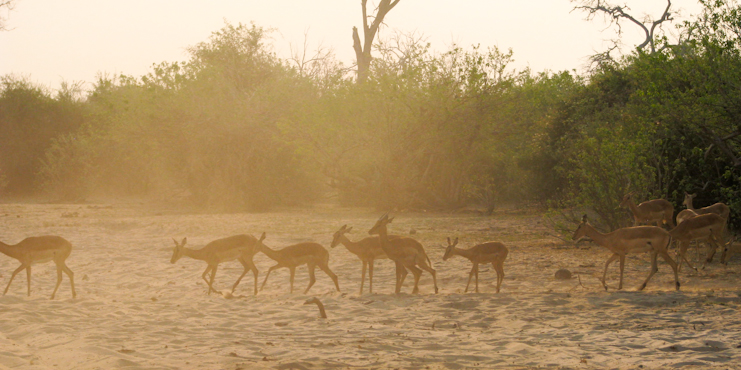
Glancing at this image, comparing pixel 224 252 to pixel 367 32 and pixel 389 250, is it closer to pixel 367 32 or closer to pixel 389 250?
pixel 389 250

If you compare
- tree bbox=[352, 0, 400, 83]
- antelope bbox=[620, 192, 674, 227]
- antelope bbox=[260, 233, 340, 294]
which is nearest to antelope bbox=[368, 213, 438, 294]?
antelope bbox=[260, 233, 340, 294]

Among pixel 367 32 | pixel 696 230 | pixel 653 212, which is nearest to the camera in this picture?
pixel 696 230

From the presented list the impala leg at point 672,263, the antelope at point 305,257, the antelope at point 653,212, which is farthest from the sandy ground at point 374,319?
the antelope at point 653,212

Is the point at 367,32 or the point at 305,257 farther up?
the point at 367,32

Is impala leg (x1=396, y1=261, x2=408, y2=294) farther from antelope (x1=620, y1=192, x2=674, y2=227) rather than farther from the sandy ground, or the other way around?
antelope (x1=620, y1=192, x2=674, y2=227)

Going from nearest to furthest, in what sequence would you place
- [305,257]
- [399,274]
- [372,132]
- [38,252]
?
[38,252]
[399,274]
[305,257]
[372,132]

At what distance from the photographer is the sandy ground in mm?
5742

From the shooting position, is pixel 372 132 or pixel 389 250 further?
pixel 372 132

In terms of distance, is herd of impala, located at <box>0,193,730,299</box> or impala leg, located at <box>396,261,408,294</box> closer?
herd of impala, located at <box>0,193,730,299</box>

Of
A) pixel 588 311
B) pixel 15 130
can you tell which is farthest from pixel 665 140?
pixel 15 130

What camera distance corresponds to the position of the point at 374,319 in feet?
24.6

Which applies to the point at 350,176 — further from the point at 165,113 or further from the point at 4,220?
the point at 4,220

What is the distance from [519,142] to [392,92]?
8361 mm

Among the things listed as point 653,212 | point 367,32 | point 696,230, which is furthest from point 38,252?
point 367,32
